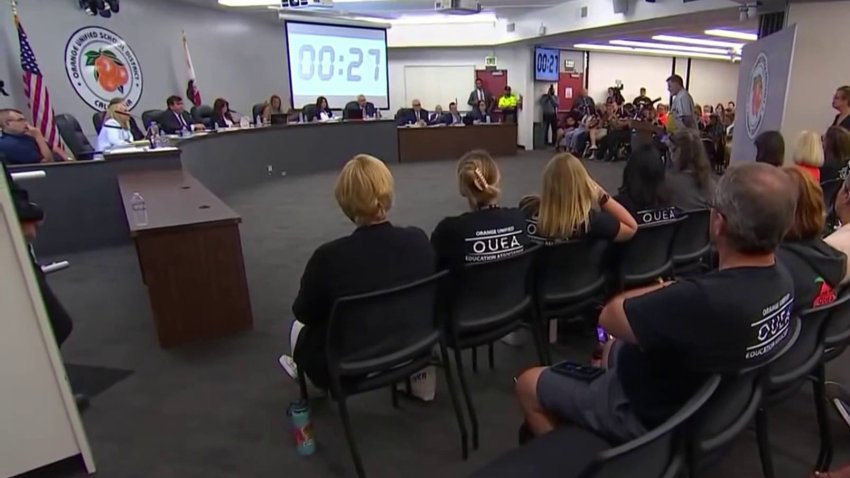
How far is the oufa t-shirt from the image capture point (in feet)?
6.81

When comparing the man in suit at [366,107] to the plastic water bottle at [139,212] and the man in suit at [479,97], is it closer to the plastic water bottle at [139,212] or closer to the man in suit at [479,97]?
the man in suit at [479,97]

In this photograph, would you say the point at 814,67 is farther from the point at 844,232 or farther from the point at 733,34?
the point at 733,34

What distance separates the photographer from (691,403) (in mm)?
1011

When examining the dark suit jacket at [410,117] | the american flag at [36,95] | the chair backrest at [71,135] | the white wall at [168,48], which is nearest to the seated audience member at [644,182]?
the chair backrest at [71,135]

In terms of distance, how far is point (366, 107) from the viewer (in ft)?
34.3

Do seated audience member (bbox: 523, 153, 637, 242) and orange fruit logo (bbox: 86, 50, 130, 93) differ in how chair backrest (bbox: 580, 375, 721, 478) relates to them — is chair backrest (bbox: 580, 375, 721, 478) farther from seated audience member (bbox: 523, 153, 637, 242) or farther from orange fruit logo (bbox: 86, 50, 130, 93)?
orange fruit logo (bbox: 86, 50, 130, 93)

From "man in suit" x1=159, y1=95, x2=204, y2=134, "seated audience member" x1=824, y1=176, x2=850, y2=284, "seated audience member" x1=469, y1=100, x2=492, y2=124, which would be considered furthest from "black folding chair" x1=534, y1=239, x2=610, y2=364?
"seated audience member" x1=469, y1=100, x2=492, y2=124

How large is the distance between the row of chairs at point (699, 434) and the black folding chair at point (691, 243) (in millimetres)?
953

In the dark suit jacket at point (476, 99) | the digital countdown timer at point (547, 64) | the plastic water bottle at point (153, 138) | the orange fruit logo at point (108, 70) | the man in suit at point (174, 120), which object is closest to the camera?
the plastic water bottle at point (153, 138)

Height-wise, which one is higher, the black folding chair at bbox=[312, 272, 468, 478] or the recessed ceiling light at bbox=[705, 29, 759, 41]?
the recessed ceiling light at bbox=[705, 29, 759, 41]

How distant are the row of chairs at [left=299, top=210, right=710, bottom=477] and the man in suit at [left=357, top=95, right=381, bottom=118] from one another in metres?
8.42

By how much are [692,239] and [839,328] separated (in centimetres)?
101

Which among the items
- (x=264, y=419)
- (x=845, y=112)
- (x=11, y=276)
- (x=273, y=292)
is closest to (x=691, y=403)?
(x=264, y=419)

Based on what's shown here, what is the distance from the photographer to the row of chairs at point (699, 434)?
0.96m
